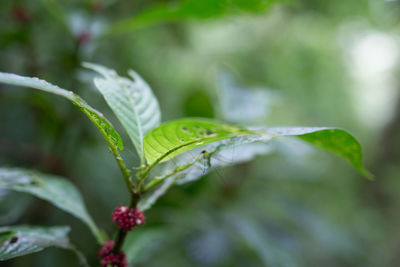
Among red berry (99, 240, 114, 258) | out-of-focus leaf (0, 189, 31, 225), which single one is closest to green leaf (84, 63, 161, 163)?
red berry (99, 240, 114, 258)

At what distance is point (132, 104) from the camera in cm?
68

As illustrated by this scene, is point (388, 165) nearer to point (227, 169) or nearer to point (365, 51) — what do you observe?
point (365, 51)

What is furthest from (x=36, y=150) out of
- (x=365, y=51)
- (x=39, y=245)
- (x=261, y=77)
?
(x=365, y=51)

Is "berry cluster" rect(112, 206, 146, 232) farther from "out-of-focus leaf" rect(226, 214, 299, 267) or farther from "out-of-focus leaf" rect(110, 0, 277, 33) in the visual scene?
"out-of-focus leaf" rect(226, 214, 299, 267)

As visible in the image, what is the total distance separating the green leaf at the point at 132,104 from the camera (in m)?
0.63

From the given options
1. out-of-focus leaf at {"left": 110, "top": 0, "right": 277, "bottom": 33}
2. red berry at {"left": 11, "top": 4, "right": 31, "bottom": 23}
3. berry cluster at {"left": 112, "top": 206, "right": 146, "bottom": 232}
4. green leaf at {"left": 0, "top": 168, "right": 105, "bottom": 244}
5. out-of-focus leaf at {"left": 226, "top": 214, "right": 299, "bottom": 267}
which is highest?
out-of-focus leaf at {"left": 110, "top": 0, "right": 277, "bottom": 33}

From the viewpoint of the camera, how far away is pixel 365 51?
3.22m

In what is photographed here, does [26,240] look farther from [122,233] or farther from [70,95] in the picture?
[70,95]

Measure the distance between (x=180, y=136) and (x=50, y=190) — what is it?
44 cm

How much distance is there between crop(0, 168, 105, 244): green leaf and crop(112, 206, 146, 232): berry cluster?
173mm

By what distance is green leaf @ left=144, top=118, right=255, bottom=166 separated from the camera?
0.50 metres

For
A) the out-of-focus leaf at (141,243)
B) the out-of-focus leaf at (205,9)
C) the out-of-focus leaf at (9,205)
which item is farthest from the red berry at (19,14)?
the out-of-focus leaf at (141,243)

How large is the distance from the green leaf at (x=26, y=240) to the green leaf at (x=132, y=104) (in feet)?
0.90

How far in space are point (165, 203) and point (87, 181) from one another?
0.43 m
